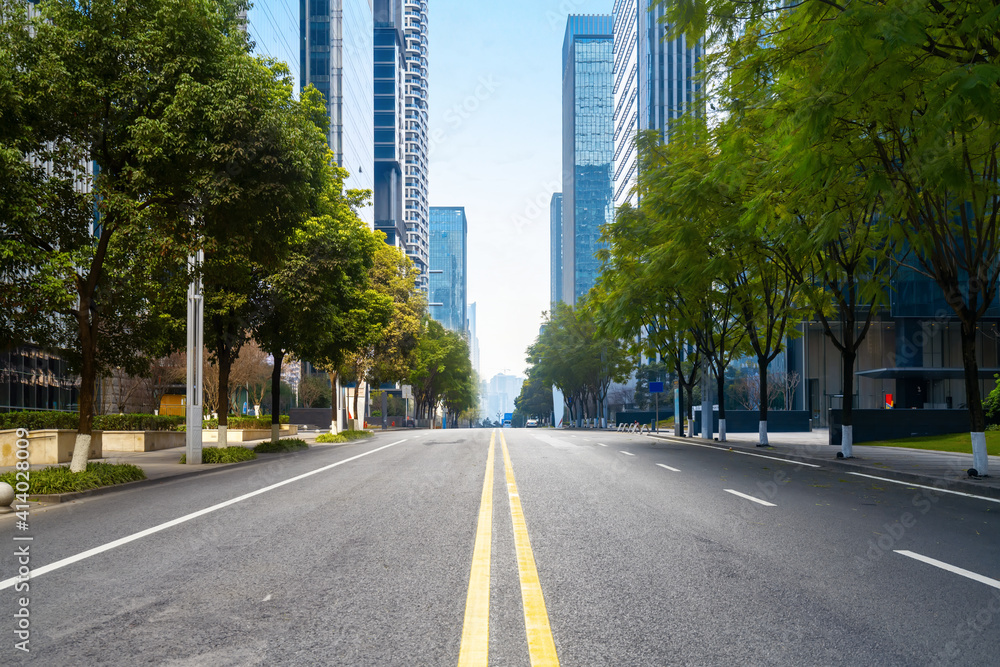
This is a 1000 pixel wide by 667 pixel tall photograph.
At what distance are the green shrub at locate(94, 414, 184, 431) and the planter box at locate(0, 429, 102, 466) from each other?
5921mm

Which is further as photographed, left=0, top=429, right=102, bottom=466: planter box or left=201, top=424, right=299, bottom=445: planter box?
left=201, top=424, right=299, bottom=445: planter box

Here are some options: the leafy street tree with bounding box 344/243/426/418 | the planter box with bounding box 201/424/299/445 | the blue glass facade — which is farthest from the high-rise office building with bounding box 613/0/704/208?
the planter box with bounding box 201/424/299/445

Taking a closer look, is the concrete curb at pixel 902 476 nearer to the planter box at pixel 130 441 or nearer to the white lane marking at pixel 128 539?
the white lane marking at pixel 128 539

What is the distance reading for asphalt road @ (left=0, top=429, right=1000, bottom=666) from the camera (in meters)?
4.72

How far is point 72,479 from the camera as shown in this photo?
13.5m

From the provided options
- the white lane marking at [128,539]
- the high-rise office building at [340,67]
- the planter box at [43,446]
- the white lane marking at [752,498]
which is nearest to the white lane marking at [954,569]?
the white lane marking at [752,498]

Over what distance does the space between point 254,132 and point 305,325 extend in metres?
10.8

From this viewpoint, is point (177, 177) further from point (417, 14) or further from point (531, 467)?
point (417, 14)

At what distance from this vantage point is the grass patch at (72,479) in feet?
42.9

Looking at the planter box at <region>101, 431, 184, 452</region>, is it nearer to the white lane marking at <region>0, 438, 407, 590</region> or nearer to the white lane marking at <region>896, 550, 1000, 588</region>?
the white lane marking at <region>0, 438, 407, 590</region>

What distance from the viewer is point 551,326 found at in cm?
7044

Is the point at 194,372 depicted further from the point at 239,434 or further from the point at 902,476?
the point at 239,434

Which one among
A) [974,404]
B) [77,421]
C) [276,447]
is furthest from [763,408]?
[77,421]

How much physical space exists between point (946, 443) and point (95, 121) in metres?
30.8
